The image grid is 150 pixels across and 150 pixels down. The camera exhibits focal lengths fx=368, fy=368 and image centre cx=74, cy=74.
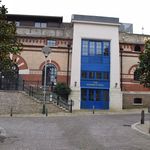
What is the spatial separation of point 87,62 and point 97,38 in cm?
302

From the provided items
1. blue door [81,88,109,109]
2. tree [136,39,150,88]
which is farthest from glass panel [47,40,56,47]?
tree [136,39,150,88]

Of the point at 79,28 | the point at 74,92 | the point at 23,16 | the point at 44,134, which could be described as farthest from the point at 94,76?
the point at 44,134

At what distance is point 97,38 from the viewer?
41.5 meters

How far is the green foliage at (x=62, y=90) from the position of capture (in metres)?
38.7

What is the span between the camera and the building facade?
40469 millimetres

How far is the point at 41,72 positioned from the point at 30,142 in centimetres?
2652

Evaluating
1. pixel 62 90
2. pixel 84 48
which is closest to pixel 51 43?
pixel 84 48

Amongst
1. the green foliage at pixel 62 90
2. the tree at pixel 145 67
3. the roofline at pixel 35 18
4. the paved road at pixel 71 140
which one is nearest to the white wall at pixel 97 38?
the green foliage at pixel 62 90

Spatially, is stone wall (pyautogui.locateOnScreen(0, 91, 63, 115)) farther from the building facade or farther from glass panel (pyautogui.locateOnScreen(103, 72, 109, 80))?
glass panel (pyautogui.locateOnScreen(103, 72, 109, 80))

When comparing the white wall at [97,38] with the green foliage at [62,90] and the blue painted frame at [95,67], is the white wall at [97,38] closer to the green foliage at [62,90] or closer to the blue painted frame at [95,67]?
the blue painted frame at [95,67]

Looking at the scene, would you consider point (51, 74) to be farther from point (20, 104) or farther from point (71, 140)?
point (71, 140)

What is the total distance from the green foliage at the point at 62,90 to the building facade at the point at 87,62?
92 cm

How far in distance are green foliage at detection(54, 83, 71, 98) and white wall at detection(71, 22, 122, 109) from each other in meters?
1.03

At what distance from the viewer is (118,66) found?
135ft
